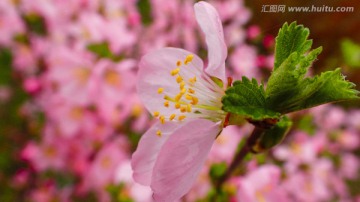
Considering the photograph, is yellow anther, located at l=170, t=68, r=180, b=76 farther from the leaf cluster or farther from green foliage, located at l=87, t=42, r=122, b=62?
green foliage, located at l=87, t=42, r=122, b=62

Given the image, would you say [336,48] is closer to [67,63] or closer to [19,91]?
[67,63]

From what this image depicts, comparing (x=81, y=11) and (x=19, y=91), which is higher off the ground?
(x=81, y=11)

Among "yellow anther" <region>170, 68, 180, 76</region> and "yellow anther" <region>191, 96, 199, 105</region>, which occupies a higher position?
"yellow anther" <region>170, 68, 180, 76</region>

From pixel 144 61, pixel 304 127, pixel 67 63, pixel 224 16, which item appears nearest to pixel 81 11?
pixel 67 63

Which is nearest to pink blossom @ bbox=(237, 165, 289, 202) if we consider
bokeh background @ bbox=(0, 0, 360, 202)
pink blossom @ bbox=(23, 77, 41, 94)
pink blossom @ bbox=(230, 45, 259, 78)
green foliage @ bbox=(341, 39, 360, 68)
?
bokeh background @ bbox=(0, 0, 360, 202)

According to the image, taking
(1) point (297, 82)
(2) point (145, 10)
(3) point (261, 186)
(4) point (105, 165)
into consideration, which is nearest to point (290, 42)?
(1) point (297, 82)

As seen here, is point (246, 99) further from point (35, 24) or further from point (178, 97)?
point (35, 24)
